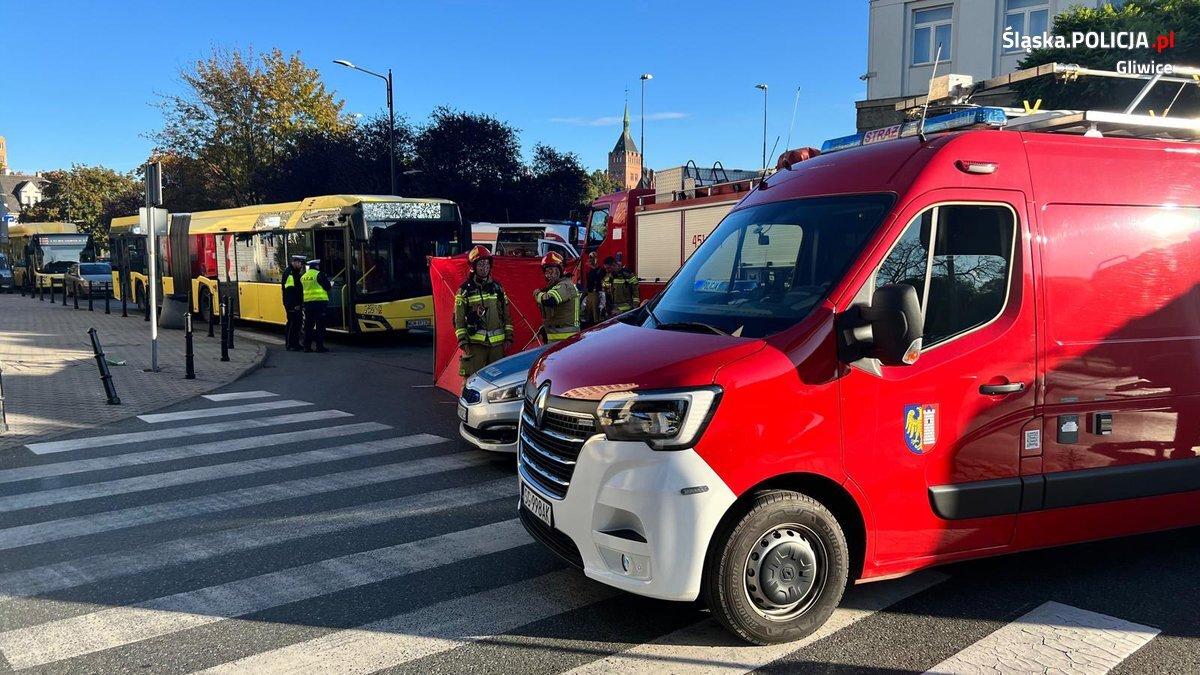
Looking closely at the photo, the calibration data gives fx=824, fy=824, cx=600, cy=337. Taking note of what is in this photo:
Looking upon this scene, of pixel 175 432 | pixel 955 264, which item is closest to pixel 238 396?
pixel 175 432

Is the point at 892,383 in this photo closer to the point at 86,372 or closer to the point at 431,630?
the point at 431,630

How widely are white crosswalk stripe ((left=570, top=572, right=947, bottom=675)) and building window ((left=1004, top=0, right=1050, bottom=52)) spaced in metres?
28.9

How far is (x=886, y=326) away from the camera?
3.54 metres

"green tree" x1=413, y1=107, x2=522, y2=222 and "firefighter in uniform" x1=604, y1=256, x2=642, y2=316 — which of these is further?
"green tree" x1=413, y1=107, x2=522, y2=222

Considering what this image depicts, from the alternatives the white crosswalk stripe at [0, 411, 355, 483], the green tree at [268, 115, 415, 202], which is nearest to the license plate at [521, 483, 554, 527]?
the white crosswalk stripe at [0, 411, 355, 483]

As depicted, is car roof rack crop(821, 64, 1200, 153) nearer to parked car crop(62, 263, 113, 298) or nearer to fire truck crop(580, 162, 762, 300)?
fire truck crop(580, 162, 762, 300)

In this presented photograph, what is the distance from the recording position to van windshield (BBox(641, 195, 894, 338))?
12.9ft

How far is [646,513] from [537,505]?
31.8 inches

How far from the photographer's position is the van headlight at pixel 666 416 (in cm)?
345

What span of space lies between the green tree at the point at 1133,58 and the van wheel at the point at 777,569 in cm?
1726

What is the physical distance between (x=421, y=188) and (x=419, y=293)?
25855 millimetres

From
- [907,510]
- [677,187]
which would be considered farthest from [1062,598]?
[677,187]

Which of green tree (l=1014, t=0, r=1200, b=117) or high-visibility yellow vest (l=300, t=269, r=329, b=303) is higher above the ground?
green tree (l=1014, t=0, r=1200, b=117)

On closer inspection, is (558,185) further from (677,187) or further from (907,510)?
(907,510)
